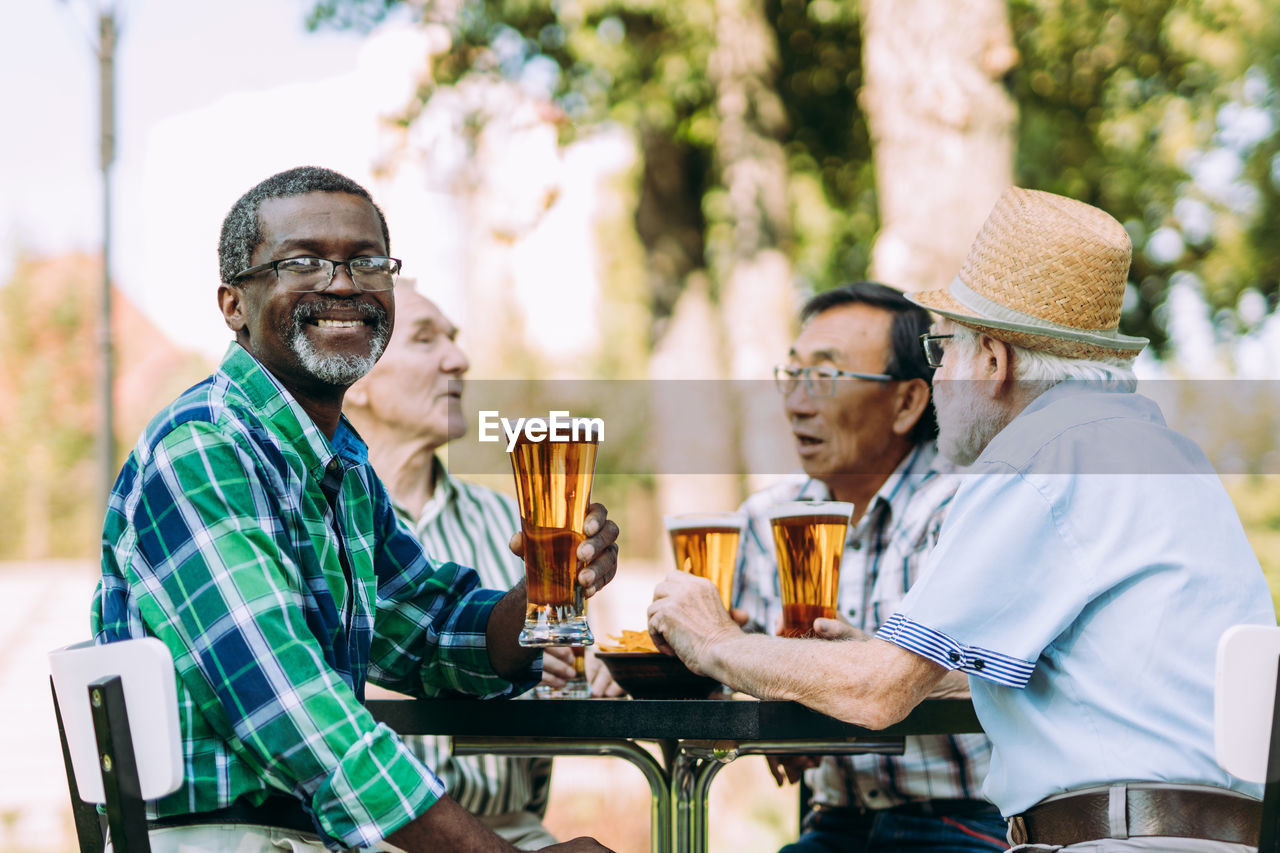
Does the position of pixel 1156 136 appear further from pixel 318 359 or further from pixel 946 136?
pixel 318 359

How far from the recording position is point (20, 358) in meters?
27.8

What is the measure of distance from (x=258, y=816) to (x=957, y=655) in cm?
118

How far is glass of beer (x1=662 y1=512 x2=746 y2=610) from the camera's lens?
9.62 ft

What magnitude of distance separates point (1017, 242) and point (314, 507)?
4.70ft

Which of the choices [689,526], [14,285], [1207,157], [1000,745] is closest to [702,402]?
[1207,157]

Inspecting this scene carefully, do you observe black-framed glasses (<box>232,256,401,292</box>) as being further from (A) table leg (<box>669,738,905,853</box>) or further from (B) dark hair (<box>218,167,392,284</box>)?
(A) table leg (<box>669,738,905,853</box>)

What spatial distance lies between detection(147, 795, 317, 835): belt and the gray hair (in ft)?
5.07

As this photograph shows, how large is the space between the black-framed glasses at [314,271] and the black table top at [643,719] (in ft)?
2.76

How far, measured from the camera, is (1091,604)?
2.20 metres

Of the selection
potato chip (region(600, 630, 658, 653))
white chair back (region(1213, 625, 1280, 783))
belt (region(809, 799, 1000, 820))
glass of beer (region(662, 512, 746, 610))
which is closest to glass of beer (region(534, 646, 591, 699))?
potato chip (region(600, 630, 658, 653))

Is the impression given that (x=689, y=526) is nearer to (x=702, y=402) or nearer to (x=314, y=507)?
(x=314, y=507)

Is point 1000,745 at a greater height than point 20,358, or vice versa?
point 20,358

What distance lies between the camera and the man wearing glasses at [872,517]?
319 centimetres

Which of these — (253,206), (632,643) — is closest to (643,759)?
(632,643)
